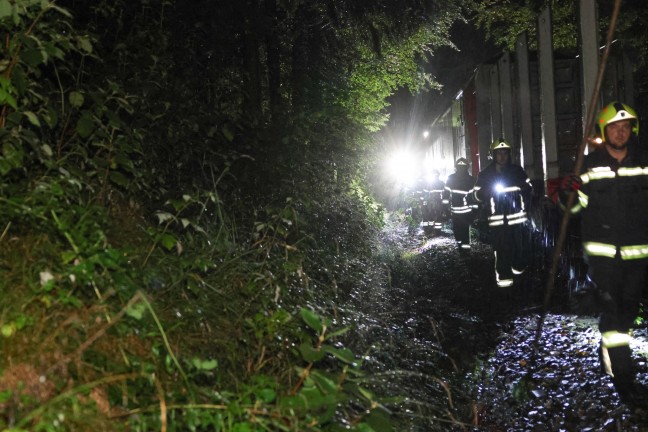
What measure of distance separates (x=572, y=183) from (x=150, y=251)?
11.7 ft

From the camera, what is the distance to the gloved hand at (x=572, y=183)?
5.06m

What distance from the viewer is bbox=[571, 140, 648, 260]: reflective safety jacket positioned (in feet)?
15.6

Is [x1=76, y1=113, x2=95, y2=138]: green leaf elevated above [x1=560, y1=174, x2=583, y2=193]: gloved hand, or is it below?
above

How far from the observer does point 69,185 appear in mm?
3385

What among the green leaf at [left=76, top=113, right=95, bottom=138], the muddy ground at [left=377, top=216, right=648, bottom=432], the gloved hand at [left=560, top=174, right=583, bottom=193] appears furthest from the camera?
the gloved hand at [left=560, top=174, right=583, bottom=193]

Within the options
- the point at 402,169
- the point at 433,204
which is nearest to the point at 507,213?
the point at 433,204

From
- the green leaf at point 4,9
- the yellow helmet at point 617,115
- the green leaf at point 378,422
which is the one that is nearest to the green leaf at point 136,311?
the green leaf at point 378,422

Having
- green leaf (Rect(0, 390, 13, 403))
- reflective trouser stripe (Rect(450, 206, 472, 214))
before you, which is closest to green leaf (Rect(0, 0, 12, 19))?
green leaf (Rect(0, 390, 13, 403))

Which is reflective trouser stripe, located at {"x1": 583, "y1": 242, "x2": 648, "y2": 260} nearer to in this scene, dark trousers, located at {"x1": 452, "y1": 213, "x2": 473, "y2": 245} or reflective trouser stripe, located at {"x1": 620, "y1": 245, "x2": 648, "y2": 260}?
reflective trouser stripe, located at {"x1": 620, "y1": 245, "x2": 648, "y2": 260}

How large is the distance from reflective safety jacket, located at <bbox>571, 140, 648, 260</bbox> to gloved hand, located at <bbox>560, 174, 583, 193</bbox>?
0.27 feet

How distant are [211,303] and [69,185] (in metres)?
1.04

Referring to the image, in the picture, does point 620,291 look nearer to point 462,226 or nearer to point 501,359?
point 501,359

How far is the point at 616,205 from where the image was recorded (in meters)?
4.81

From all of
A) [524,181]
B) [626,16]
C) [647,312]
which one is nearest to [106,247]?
[647,312]
